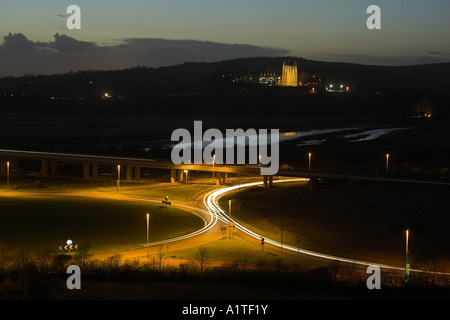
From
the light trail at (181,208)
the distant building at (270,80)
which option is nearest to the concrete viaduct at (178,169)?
the light trail at (181,208)

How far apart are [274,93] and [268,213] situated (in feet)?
327

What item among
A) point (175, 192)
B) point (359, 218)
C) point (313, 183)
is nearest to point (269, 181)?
point (313, 183)

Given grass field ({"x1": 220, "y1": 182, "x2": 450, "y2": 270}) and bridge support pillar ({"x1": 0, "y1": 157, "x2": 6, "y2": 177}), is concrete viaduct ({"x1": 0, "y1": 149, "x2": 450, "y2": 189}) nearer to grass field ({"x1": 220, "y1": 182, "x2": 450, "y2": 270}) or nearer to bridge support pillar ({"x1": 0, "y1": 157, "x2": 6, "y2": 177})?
bridge support pillar ({"x1": 0, "y1": 157, "x2": 6, "y2": 177})

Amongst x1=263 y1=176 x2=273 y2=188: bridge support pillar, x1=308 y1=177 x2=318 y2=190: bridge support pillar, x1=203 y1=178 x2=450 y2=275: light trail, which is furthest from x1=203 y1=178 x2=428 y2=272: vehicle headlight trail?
x1=308 y1=177 x2=318 y2=190: bridge support pillar

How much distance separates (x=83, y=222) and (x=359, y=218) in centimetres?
1463

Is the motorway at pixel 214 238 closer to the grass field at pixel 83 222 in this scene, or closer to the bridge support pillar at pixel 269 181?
the grass field at pixel 83 222

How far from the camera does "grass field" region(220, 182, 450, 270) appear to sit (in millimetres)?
24062

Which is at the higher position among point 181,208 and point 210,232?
point 181,208

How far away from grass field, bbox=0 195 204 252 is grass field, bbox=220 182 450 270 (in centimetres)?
441

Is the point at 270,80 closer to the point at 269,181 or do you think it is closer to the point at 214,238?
the point at 269,181

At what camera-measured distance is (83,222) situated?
2964 cm

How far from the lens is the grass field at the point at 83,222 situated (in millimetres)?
25219

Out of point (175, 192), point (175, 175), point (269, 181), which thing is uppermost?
point (175, 175)
